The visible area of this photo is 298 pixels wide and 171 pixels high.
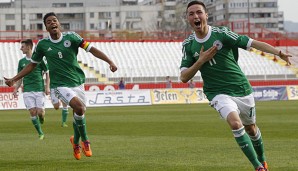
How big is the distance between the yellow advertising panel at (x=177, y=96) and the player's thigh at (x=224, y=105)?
3852 cm

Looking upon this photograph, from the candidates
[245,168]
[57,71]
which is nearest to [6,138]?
[57,71]

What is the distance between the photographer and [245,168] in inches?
476

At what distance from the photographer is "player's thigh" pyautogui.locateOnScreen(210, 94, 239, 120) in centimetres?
1051

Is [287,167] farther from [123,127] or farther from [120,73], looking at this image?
[120,73]

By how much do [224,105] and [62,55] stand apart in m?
4.95

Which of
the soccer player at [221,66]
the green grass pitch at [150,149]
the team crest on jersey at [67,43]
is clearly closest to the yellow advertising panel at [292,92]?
the green grass pitch at [150,149]

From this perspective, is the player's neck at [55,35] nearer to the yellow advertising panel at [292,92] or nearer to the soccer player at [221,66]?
the soccer player at [221,66]

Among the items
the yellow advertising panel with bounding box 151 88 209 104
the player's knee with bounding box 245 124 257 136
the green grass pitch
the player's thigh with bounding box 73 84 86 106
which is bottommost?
the yellow advertising panel with bounding box 151 88 209 104

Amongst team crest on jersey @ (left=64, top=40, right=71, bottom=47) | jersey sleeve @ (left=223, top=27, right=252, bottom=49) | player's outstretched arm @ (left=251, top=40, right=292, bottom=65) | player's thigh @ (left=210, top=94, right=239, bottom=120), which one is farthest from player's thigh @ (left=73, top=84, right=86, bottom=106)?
player's outstretched arm @ (left=251, top=40, right=292, bottom=65)

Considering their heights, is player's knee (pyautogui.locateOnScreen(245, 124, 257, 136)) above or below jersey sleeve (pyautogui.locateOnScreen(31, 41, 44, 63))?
below

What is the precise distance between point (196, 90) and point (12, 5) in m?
123

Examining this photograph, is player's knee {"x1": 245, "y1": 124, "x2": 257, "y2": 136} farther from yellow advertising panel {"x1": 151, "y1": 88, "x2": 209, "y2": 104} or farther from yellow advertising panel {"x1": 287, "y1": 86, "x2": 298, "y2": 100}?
yellow advertising panel {"x1": 287, "y1": 86, "x2": 298, "y2": 100}

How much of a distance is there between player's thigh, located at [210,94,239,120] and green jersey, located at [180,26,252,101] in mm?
91

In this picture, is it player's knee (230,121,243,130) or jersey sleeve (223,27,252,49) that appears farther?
jersey sleeve (223,27,252,49)
